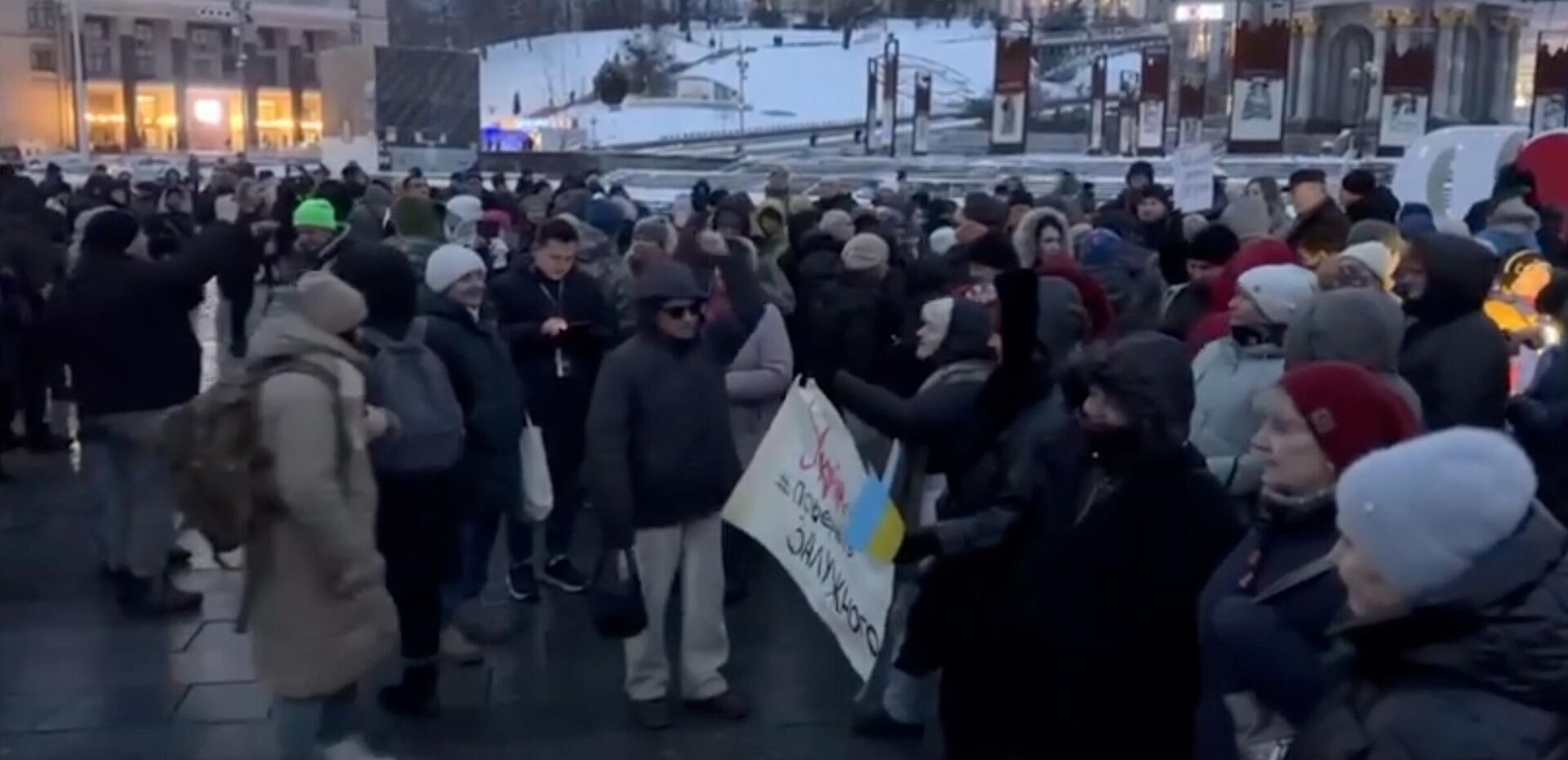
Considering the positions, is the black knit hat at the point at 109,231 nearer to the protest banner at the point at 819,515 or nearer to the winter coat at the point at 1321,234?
the protest banner at the point at 819,515

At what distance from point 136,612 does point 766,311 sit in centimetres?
311

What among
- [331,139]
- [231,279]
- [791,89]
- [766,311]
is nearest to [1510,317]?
[766,311]

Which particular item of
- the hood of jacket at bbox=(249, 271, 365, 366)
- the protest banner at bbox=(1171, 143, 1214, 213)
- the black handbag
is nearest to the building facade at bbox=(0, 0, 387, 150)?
the protest banner at bbox=(1171, 143, 1214, 213)

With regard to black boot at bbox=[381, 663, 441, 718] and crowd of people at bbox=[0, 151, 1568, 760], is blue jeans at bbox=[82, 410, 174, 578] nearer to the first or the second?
crowd of people at bbox=[0, 151, 1568, 760]

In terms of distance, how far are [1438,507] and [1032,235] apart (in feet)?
19.4

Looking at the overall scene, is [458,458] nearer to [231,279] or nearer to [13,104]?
[231,279]

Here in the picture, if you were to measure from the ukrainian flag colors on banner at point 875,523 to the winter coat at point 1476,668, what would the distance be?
7.50 ft

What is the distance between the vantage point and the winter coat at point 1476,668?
216 centimetres

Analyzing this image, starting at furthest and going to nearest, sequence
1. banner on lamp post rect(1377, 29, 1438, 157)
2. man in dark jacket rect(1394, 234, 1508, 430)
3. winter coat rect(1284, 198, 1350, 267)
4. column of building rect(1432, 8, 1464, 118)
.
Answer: column of building rect(1432, 8, 1464, 118), banner on lamp post rect(1377, 29, 1438, 157), winter coat rect(1284, 198, 1350, 267), man in dark jacket rect(1394, 234, 1508, 430)

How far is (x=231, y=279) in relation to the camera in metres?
13.4

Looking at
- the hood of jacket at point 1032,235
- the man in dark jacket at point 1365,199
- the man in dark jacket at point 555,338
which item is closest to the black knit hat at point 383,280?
the man in dark jacket at point 555,338

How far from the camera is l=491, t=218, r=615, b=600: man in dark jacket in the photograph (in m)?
7.51

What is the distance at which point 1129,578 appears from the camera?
11.7 ft

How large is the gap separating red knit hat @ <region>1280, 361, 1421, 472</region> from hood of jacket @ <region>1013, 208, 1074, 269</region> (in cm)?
466
